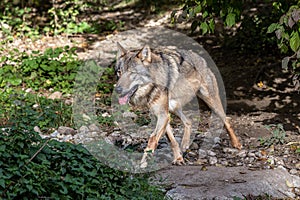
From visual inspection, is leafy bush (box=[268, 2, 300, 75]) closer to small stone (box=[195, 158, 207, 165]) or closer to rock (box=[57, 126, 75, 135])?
small stone (box=[195, 158, 207, 165])

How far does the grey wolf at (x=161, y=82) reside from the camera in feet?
21.9

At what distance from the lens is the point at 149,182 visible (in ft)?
19.3

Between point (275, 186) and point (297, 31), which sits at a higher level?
point (297, 31)

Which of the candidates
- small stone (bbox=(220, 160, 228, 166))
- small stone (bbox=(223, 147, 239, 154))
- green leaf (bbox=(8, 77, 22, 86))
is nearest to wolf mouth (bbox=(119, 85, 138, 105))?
small stone (bbox=(220, 160, 228, 166))

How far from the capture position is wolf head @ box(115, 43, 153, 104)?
21.7 feet

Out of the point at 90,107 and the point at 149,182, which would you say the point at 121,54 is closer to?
the point at 149,182

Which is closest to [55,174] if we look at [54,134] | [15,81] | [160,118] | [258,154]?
[160,118]

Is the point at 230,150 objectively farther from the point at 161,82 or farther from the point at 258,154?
the point at 161,82

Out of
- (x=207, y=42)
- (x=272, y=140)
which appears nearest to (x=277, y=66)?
(x=207, y=42)

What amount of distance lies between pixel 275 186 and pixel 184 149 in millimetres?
1659

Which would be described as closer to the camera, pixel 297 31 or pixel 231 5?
pixel 297 31

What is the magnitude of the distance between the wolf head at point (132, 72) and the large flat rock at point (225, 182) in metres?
1.04

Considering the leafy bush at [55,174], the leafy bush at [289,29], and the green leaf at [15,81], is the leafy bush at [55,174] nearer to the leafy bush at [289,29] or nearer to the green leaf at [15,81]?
the leafy bush at [289,29]

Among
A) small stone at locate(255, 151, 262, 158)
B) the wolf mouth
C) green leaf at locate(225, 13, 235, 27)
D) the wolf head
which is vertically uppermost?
green leaf at locate(225, 13, 235, 27)
